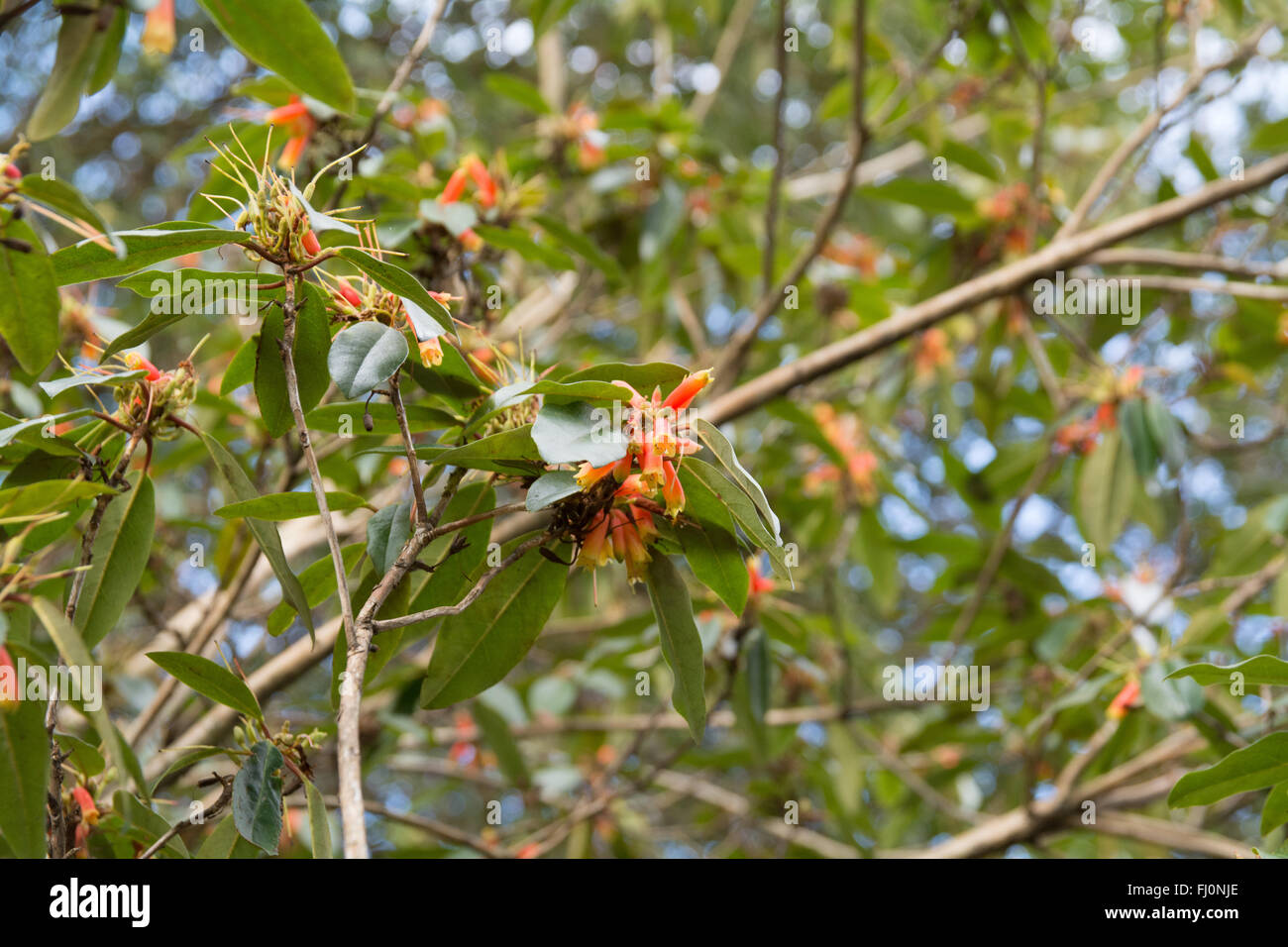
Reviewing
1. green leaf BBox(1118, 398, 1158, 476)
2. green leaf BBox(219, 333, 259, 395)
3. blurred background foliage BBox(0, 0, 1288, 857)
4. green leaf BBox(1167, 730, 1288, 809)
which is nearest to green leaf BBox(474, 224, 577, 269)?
blurred background foliage BBox(0, 0, 1288, 857)

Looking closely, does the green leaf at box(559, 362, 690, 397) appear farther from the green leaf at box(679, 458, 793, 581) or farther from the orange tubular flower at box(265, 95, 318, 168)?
the orange tubular flower at box(265, 95, 318, 168)

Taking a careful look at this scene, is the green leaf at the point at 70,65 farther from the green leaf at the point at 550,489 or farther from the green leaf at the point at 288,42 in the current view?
the green leaf at the point at 550,489

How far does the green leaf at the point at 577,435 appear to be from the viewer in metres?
0.92

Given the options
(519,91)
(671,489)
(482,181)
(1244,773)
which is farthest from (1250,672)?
(519,91)

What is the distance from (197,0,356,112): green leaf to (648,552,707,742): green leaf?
63cm

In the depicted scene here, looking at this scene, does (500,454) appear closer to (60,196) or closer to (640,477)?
(640,477)

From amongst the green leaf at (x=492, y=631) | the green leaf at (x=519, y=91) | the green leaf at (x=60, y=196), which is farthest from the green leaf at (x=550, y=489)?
the green leaf at (x=519, y=91)

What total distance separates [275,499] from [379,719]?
3.30ft

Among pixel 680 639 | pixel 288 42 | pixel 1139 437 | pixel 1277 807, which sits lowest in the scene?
pixel 1277 807

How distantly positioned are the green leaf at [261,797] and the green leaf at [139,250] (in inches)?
20.6

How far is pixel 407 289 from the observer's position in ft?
3.51

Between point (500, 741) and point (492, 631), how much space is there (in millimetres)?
1186

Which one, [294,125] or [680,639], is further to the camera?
[294,125]
